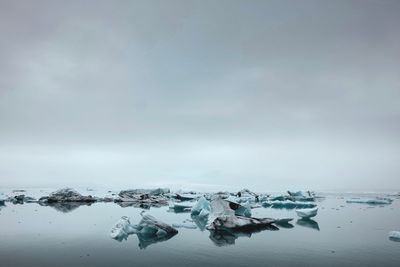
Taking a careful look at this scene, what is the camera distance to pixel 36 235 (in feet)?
41.3

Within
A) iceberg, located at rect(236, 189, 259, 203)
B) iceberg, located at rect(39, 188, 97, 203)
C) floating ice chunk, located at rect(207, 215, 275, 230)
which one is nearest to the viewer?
floating ice chunk, located at rect(207, 215, 275, 230)

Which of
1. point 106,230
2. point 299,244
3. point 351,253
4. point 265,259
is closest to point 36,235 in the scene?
point 106,230

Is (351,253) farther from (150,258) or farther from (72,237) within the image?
(72,237)

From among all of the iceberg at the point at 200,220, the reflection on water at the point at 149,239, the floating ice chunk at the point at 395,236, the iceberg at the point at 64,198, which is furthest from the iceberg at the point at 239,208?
the iceberg at the point at 64,198

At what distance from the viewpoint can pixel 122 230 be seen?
13.0 m

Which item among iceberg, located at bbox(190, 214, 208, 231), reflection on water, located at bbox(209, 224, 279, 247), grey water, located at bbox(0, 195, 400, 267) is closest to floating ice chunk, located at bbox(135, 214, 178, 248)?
grey water, located at bbox(0, 195, 400, 267)

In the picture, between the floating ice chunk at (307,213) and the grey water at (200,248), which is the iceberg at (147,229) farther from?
the floating ice chunk at (307,213)

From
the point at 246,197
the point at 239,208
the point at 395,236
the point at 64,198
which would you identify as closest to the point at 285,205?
the point at 246,197

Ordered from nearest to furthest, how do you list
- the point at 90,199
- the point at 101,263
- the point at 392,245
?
the point at 101,263, the point at 392,245, the point at 90,199

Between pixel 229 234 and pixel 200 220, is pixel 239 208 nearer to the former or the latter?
pixel 200 220

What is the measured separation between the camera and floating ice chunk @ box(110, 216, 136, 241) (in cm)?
1240

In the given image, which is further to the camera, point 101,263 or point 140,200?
point 140,200

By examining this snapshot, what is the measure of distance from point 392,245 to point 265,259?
5026 mm

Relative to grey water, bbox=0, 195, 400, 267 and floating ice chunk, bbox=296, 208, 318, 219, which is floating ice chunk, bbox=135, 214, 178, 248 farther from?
floating ice chunk, bbox=296, 208, 318, 219
